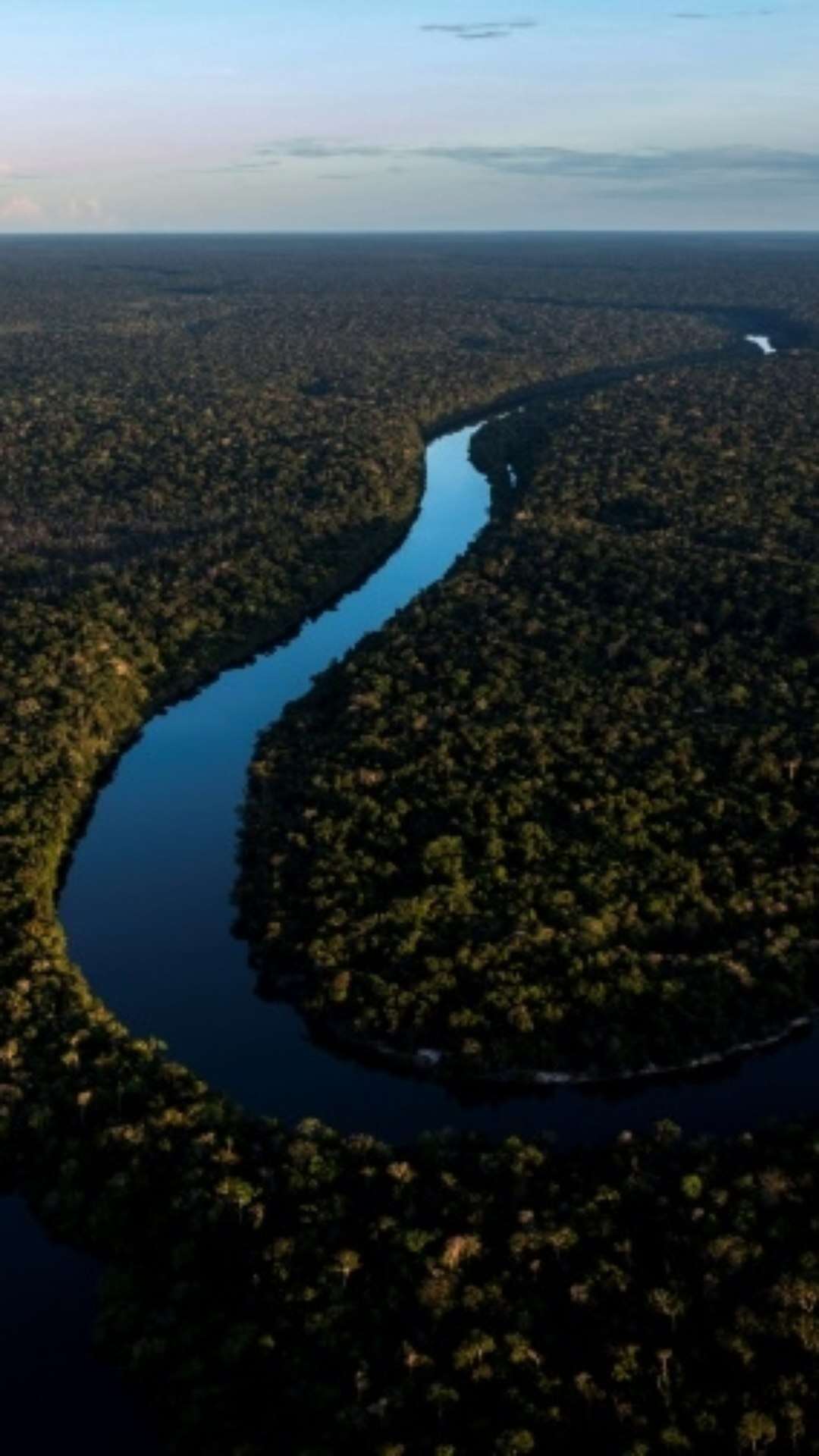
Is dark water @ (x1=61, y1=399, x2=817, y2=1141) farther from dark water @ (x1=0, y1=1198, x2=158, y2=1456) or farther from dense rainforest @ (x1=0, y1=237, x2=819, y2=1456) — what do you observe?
dark water @ (x1=0, y1=1198, x2=158, y2=1456)

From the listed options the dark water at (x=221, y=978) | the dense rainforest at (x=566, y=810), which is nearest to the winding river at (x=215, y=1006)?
the dark water at (x=221, y=978)

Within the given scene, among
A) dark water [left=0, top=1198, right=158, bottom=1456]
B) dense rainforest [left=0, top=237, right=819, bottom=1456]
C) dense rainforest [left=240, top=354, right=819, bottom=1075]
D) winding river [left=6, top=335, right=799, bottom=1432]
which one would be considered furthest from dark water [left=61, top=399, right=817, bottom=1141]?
dark water [left=0, top=1198, right=158, bottom=1456]

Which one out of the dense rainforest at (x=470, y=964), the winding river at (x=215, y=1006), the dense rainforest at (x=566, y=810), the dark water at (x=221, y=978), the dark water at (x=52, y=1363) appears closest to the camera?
the dense rainforest at (x=470, y=964)

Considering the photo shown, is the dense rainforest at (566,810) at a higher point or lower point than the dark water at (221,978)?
higher

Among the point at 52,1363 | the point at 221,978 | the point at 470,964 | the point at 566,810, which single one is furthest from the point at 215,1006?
the point at 566,810

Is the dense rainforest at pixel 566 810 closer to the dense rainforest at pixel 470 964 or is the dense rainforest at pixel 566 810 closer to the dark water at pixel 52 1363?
the dense rainforest at pixel 470 964

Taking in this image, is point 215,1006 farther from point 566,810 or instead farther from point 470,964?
point 566,810
